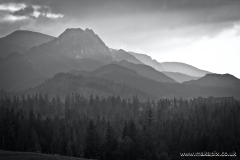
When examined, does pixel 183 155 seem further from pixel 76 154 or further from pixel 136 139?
pixel 76 154

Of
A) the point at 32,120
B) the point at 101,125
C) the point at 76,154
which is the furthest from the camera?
the point at 101,125

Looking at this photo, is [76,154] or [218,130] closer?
[76,154]

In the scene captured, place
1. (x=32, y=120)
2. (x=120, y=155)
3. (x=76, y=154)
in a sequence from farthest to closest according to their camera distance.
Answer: (x=32, y=120) < (x=76, y=154) < (x=120, y=155)

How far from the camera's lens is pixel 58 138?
6161 inches

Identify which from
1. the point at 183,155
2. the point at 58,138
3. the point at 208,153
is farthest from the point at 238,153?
the point at 58,138

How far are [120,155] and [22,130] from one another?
55.3 meters

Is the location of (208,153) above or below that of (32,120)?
below

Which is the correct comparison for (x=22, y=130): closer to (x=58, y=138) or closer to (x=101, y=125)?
(x=58, y=138)

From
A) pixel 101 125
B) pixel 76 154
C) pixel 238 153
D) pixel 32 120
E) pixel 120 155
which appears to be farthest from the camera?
pixel 101 125

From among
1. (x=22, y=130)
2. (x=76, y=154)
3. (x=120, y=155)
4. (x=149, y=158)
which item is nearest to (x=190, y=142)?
(x=149, y=158)

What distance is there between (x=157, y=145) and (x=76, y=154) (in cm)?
4252

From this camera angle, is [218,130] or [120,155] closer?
[120,155]

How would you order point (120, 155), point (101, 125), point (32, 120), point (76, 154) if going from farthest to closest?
point (101, 125) → point (32, 120) → point (76, 154) → point (120, 155)

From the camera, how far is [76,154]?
142875 millimetres
